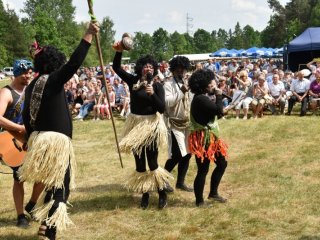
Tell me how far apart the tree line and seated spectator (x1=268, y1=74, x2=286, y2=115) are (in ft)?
158

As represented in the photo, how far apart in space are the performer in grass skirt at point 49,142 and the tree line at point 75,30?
55355mm

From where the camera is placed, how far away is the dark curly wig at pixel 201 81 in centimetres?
506

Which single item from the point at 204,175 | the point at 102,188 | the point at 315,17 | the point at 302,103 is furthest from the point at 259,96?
the point at 315,17

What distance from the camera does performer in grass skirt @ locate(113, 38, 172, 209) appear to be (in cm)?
512

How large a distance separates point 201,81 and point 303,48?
15461mm

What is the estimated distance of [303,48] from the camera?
62.3 ft

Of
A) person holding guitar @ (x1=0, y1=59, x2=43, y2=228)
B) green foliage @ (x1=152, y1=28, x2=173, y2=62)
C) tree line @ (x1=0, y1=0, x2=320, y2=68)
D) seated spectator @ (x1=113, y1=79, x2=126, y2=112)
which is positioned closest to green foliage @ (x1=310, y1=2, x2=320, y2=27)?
tree line @ (x1=0, y1=0, x2=320, y2=68)

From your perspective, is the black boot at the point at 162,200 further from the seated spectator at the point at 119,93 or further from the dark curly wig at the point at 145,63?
the seated spectator at the point at 119,93

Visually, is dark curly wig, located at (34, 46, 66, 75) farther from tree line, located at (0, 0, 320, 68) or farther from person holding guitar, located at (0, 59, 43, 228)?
tree line, located at (0, 0, 320, 68)

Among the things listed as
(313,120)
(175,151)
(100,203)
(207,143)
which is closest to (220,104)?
(207,143)

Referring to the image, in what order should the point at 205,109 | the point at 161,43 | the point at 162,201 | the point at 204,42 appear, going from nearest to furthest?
the point at 205,109 → the point at 162,201 → the point at 161,43 → the point at 204,42

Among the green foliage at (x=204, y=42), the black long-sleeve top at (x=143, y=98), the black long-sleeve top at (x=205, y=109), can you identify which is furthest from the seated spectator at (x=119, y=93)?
the green foliage at (x=204, y=42)

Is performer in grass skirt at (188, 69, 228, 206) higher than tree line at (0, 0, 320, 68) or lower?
lower

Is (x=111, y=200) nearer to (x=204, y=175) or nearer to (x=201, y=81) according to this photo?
(x=204, y=175)
